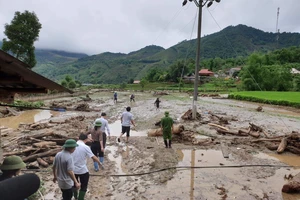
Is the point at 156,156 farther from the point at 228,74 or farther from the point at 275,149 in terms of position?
the point at 228,74

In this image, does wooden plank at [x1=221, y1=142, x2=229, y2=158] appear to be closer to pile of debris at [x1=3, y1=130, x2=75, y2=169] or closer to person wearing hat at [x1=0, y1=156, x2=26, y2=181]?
pile of debris at [x1=3, y1=130, x2=75, y2=169]

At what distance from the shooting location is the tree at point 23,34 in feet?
108

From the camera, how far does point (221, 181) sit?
7.46 metres

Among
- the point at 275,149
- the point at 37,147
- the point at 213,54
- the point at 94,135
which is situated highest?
the point at 213,54

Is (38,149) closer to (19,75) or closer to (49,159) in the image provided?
(49,159)

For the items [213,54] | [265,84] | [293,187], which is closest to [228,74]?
[265,84]

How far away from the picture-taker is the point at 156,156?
948 cm

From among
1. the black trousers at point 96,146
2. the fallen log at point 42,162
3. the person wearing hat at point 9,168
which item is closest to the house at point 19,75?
the person wearing hat at point 9,168

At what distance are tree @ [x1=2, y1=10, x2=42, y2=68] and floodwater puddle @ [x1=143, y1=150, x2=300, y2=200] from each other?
34300mm

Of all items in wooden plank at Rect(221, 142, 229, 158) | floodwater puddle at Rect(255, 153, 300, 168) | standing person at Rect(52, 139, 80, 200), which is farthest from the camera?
wooden plank at Rect(221, 142, 229, 158)

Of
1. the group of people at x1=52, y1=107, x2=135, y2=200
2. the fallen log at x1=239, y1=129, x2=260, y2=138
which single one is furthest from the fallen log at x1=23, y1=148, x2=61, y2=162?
the fallen log at x1=239, y1=129, x2=260, y2=138

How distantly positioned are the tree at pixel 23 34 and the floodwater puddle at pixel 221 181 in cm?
3430

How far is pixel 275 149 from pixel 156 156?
254 inches

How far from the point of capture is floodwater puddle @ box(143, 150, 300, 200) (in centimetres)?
654
